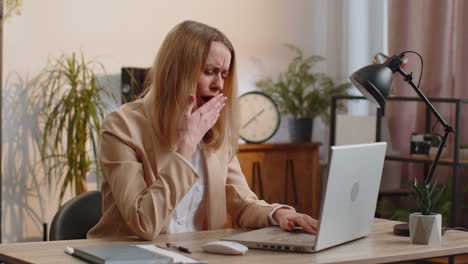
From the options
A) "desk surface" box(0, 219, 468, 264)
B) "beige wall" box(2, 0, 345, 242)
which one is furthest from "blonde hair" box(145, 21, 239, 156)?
"beige wall" box(2, 0, 345, 242)

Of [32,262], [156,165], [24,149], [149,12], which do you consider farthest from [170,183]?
[149,12]

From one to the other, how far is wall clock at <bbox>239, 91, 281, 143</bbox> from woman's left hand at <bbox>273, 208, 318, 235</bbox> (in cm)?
260

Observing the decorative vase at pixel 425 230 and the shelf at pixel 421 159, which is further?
the shelf at pixel 421 159

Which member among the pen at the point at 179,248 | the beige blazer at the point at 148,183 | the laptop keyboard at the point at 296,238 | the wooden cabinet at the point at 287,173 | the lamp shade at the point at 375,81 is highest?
the lamp shade at the point at 375,81

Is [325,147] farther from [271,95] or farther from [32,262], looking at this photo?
[32,262]

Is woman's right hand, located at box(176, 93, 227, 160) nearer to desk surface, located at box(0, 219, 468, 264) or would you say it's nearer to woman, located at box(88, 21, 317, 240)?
woman, located at box(88, 21, 317, 240)

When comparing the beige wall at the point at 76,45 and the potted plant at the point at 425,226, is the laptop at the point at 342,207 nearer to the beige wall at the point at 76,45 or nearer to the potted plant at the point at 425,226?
the potted plant at the point at 425,226

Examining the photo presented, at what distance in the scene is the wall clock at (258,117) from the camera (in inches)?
188

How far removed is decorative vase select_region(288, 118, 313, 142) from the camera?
16.4 feet

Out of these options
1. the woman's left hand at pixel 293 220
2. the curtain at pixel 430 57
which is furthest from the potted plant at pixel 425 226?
the curtain at pixel 430 57

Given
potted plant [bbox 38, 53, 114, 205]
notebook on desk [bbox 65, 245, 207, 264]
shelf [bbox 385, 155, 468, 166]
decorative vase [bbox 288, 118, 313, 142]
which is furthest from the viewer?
decorative vase [bbox 288, 118, 313, 142]

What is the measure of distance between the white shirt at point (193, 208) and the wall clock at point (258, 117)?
8.05 feet

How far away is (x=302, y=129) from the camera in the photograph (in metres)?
5.02

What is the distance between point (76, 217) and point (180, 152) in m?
0.50
